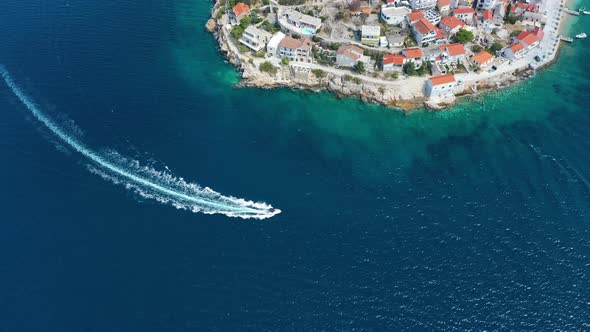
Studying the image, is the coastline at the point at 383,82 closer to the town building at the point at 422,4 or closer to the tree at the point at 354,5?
the tree at the point at 354,5

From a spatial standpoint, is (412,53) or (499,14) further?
(499,14)

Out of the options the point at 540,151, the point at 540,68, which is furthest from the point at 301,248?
the point at 540,68

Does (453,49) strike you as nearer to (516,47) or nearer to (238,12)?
(516,47)

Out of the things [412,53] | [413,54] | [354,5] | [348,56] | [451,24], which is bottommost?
[348,56]

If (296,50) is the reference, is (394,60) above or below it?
below

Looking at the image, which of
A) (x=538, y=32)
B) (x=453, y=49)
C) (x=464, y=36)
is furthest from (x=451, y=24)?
(x=538, y=32)

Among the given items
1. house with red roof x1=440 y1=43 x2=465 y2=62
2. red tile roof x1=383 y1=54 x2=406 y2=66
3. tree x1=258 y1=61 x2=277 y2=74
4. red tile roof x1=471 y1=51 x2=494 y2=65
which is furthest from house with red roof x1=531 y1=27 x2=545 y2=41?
tree x1=258 y1=61 x2=277 y2=74

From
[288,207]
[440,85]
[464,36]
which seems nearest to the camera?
[288,207]

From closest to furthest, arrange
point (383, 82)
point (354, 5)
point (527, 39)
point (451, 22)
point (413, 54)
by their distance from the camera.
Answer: point (383, 82), point (413, 54), point (527, 39), point (451, 22), point (354, 5)
